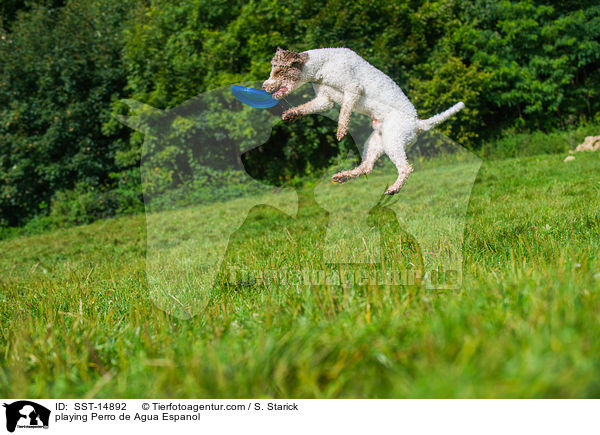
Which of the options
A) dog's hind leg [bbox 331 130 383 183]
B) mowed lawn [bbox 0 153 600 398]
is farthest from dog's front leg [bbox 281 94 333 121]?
mowed lawn [bbox 0 153 600 398]

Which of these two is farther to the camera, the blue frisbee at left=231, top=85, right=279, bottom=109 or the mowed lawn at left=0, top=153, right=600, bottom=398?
the blue frisbee at left=231, top=85, right=279, bottom=109

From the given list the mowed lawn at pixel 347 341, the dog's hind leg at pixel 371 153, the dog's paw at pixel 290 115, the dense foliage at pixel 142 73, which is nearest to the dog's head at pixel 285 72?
the dog's paw at pixel 290 115

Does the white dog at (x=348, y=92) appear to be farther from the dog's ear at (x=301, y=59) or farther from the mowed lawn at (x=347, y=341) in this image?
the mowed lawn at (x=347, y=341)

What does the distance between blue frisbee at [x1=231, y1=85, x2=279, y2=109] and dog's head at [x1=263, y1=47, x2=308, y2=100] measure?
0.38 feet

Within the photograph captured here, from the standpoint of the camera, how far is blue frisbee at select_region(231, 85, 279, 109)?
2512mm

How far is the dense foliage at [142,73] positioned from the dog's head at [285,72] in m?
7.35

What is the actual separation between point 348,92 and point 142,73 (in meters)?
9.57

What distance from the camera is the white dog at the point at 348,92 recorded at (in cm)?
233

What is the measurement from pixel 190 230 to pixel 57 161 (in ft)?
25.0

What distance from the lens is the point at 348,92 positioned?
234 cm

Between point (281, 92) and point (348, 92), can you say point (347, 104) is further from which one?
point (281, 92)
